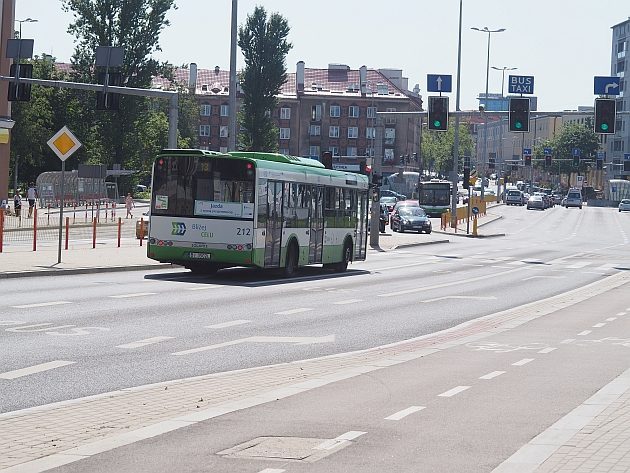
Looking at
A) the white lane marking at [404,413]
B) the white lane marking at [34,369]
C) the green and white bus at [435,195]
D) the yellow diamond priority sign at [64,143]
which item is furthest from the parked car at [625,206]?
the white lane marking at [404,413]

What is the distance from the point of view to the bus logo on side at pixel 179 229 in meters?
29.6

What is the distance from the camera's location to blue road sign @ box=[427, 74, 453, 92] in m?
53.1

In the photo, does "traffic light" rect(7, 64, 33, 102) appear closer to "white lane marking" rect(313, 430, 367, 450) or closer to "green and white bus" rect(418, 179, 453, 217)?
"white lane marking" rect(313, 430, 367, 450)

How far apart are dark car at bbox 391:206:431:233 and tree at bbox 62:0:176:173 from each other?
29.3m

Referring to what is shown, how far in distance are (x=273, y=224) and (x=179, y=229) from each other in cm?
217

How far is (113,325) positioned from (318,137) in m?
136

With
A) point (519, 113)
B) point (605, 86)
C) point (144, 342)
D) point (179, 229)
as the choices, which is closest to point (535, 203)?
point (605, 86)

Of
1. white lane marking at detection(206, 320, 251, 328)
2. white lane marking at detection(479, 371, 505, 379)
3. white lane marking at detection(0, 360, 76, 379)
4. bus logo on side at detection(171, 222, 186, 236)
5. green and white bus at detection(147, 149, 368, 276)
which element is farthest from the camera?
bus logo on side at detection(171, 222, 186, 236)

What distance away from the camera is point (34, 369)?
13422 mm

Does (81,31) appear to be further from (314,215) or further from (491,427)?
(491,427)

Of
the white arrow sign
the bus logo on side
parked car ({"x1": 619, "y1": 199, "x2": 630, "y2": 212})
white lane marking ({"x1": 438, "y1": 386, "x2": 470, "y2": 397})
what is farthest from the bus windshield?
parked car ({"x1": 619, "y1": 199, "x2": 630, "y2": 212})

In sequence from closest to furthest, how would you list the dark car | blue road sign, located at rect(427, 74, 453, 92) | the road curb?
the road curb → blue road sign, located at rect(427, 74, 453, 92) → the dark car

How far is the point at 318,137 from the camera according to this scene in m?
153

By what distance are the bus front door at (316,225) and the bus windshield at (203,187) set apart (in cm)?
375
